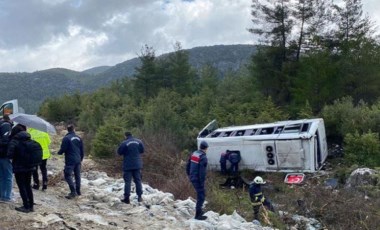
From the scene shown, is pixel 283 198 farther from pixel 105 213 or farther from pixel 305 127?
pixel 105 213

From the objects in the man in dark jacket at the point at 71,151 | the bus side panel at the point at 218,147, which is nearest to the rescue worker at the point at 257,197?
the man in dark jacket at the point at 71,151

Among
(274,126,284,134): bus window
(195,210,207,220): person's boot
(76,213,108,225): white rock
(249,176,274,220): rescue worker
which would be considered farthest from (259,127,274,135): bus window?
(76,213,108,225): white rock

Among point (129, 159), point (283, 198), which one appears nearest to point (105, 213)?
point (129, 159)

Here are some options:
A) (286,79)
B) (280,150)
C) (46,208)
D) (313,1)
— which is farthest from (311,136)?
(313,1)

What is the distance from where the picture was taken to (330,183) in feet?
46.5

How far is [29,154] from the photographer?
7.43 m

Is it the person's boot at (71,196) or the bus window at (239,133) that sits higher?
the bus window at (239,133)

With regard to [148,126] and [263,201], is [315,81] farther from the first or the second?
[263,201]

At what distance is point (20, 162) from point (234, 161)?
994 cm

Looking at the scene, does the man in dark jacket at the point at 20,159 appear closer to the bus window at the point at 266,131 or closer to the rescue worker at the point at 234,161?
the rescue worker at the point at 234,161

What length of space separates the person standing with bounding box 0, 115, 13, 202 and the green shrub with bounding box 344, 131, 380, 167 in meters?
12.8

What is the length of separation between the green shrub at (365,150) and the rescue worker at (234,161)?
4.28 m

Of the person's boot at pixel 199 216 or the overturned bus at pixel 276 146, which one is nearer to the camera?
the person's boot at pixel 199 216

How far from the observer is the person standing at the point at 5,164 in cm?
764
